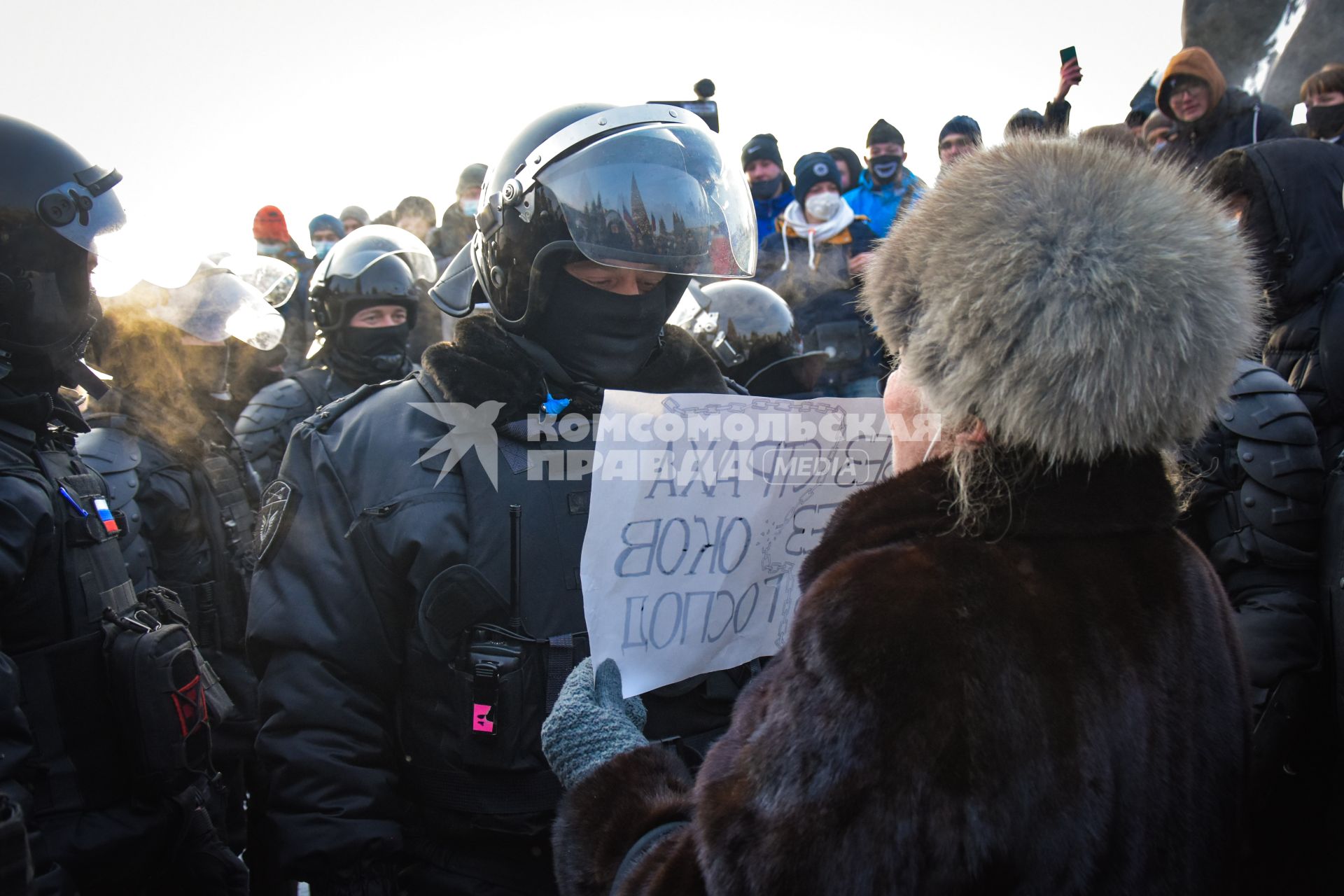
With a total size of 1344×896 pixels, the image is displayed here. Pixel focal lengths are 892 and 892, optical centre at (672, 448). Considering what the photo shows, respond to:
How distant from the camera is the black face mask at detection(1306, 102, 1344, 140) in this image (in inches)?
233

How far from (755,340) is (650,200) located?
7.82 ft

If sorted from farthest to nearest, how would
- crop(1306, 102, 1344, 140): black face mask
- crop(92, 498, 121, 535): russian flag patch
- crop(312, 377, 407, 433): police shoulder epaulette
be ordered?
crop(1306, 102, 1344, 140): black face mask → crop(92, 498, 121, 535): russian flag patch → crop(312, 377, 407, 433): police shoulder epaulette

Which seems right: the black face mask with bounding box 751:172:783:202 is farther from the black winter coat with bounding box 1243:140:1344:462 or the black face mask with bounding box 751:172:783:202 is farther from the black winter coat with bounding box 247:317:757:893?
the black winter coat with bounding box 247:317:757:893

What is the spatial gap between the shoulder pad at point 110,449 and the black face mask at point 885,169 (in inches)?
239

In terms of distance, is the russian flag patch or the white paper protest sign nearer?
the white paper protest sign

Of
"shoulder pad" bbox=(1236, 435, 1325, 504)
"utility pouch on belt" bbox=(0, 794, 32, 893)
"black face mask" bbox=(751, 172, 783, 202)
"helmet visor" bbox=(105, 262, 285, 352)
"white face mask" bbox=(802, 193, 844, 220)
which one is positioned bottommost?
"utility pouch on belt" bbox=(0, 794, 32, 893)

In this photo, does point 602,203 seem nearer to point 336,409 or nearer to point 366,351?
point 336,409

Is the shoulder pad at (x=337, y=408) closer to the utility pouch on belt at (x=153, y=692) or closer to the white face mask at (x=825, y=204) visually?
the utility pouch on belt at (x=153, y=692)

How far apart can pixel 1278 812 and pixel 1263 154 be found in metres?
2.61

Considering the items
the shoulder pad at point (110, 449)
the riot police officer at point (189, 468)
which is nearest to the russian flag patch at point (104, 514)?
the riot police officer at point (189, 468)

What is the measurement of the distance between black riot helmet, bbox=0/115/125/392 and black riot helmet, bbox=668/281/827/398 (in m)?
2.53

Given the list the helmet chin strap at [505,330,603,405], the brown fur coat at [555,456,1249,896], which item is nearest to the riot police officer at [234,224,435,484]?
the helmet chin strap at [505,330,603,405]

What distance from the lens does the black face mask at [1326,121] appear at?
5.92m

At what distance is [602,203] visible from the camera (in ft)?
6.70
